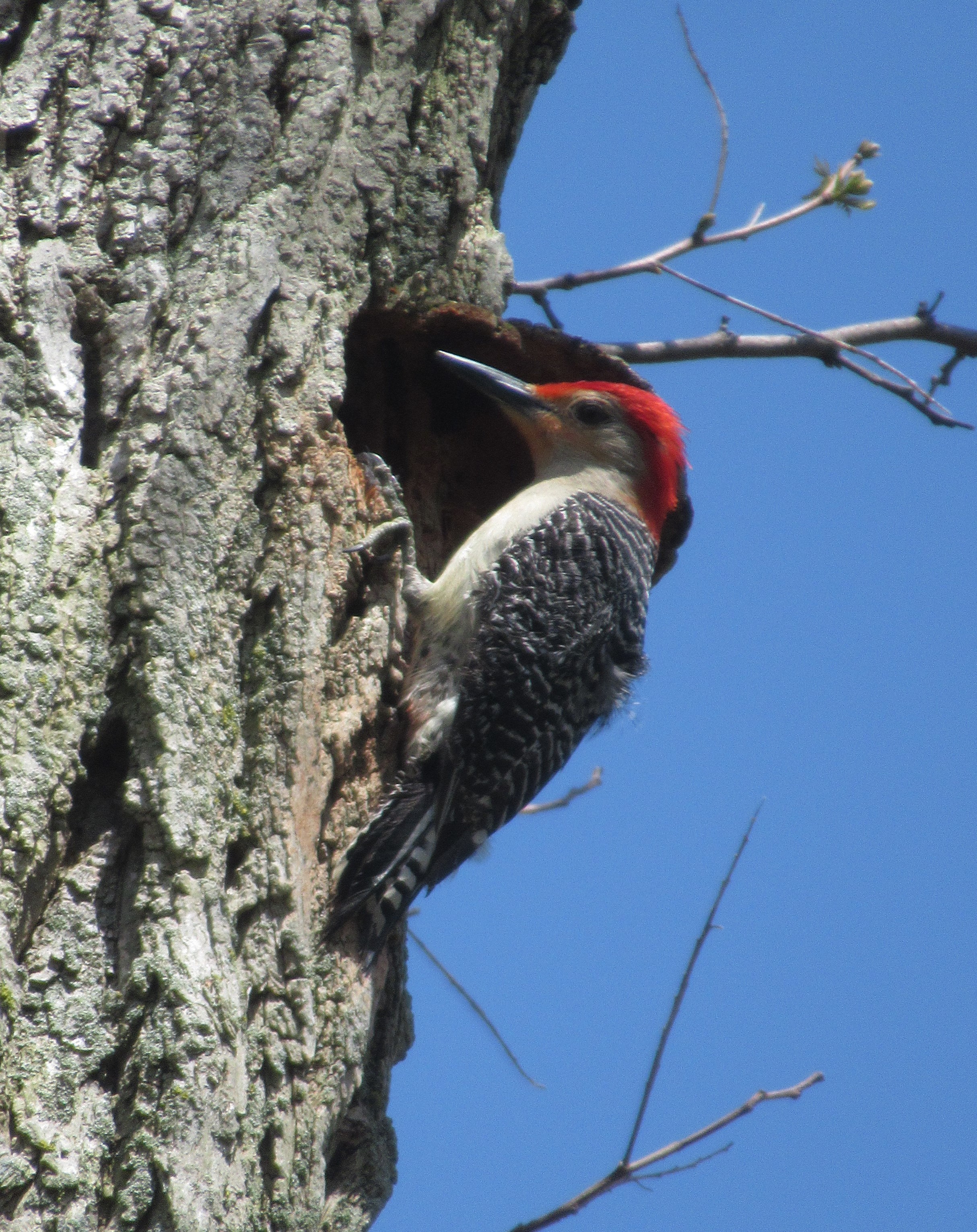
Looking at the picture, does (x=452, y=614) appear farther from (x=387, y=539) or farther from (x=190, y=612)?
(x=190, y=612)

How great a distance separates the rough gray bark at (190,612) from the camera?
6.70 ft

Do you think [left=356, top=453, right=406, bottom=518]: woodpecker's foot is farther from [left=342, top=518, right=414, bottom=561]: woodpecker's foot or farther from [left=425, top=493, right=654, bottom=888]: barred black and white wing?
[left=425, top=493, right=654, bottom=888]: barred black and white wing

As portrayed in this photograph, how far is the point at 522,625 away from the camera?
13.1ft

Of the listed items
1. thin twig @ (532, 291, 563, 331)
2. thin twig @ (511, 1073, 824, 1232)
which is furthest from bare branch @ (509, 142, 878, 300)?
thin twig @ (511, 1073, 824, 1232)

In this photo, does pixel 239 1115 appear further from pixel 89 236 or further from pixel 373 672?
pixel 89 236

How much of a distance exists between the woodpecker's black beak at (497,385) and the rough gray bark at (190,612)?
1.67 feet

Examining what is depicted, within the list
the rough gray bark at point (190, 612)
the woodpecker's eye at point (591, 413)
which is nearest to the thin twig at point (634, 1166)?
the rough gray bark at point (190, 612)

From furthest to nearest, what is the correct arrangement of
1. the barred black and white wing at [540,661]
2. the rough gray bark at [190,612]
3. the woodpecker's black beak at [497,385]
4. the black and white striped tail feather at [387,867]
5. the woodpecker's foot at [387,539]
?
the woodpecker's black beak at [497,385] → the barred black and white wing at [540,661] → the woodpecker's foot at [387,539] → the black and white striped tail feather at [387,867] → the rough gray bark at [190,612]

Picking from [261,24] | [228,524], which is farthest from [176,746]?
[261,24]

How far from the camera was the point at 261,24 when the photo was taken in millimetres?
3232

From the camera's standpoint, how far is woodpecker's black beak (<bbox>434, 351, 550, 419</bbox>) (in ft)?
13.5

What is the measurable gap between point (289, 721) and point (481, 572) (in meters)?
1.42

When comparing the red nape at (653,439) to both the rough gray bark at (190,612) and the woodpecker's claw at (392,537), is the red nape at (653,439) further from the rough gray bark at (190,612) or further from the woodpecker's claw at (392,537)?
the rough gray bark at (190,612)

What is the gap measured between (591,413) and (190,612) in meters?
2.60
